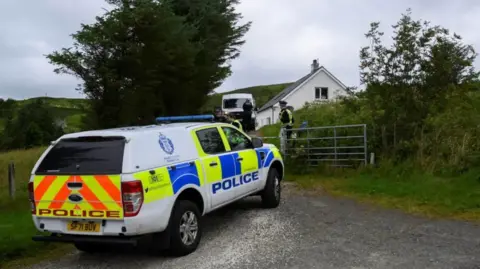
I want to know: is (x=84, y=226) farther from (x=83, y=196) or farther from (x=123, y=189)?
(x=123, y=189)

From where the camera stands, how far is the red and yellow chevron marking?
18.4ft

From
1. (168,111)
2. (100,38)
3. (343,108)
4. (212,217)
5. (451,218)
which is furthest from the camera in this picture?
(168,111)

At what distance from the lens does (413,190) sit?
995cm

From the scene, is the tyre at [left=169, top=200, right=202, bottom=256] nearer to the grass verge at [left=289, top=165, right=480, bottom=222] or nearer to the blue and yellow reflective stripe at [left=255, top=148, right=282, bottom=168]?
the blue and yellow reflective stripe at [left=255, top=148, right=282, bottom=168]

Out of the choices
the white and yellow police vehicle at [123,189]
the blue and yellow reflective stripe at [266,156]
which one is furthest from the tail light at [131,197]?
the blue and yellow reflective stripe at [266,156]

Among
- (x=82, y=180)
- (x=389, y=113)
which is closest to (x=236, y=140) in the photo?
(x=82, y=180)

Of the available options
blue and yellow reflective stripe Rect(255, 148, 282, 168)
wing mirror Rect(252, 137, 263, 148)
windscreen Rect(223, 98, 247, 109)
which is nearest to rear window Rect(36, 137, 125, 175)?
wing mirror Rect(252, 137, 263, 148)

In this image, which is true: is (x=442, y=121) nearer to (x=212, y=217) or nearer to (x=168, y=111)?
(x=212, y=217)

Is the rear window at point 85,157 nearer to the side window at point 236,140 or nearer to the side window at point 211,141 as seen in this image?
the side window at point 211,141

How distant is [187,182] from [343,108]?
9230 mm

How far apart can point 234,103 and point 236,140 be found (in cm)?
2367

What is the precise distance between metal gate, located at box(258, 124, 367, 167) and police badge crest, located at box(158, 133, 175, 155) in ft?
23.2

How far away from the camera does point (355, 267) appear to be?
5.66 metres

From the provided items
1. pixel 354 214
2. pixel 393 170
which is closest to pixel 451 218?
pixel 354 214
